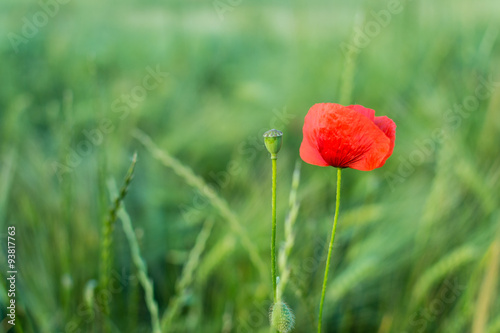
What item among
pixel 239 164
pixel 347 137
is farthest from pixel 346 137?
pixel 239 164

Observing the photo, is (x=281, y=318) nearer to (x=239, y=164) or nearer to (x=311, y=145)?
(x=311, y=145)

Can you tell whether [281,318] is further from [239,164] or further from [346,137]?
[239,164]

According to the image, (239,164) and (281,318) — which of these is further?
(239,164)

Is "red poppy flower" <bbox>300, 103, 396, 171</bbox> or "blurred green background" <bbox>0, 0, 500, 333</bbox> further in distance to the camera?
"blurred green background" <bbox>0, 0, 500, 333</bbox>

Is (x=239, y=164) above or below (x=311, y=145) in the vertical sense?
below

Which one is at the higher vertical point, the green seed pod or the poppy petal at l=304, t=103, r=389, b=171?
the poppy petal at l=304, t=103, r=389, b=171

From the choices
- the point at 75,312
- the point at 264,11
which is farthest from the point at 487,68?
the point at 75,312
